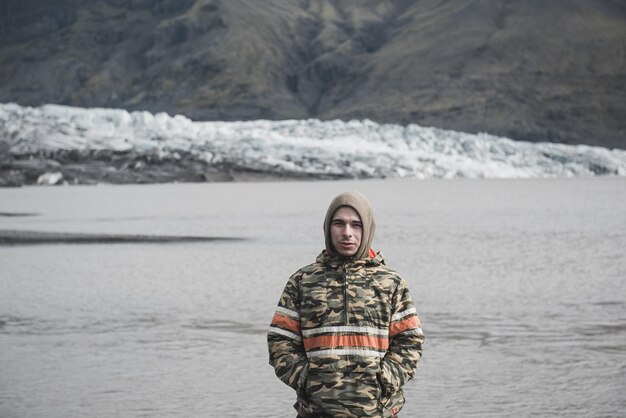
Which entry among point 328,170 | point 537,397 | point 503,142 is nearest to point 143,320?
point 537,397

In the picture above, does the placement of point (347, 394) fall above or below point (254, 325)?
above

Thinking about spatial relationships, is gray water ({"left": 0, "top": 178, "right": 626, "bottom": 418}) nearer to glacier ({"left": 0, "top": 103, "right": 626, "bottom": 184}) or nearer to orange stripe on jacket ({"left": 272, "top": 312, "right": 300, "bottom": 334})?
orange stripe on jacket ({"left": 272, "top": 312, "right": 300, "bottom": 334})

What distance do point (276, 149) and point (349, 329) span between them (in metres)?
82.0

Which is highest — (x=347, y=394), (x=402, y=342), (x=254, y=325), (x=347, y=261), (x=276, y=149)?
(x=276, y=149)

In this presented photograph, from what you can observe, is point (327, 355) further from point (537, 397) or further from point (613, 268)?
point (613, 268)

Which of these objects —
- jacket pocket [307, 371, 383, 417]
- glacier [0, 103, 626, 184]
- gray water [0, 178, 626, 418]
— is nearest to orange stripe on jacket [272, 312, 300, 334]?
jacket pocket [307, 371, 383, 417]

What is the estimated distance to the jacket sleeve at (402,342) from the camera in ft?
14.5

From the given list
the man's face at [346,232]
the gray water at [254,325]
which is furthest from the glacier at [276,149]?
the man's face at [346,232]

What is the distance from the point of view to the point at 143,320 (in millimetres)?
14117

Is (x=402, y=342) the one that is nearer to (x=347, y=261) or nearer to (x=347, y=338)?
(x=347, y=338)

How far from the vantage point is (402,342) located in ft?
14.8

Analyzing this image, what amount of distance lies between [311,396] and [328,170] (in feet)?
266

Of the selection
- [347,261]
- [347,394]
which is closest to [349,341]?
[347,394]

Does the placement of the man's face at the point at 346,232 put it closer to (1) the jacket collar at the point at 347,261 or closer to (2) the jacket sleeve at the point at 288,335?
(1) the jacket collar at the point at 347,261
